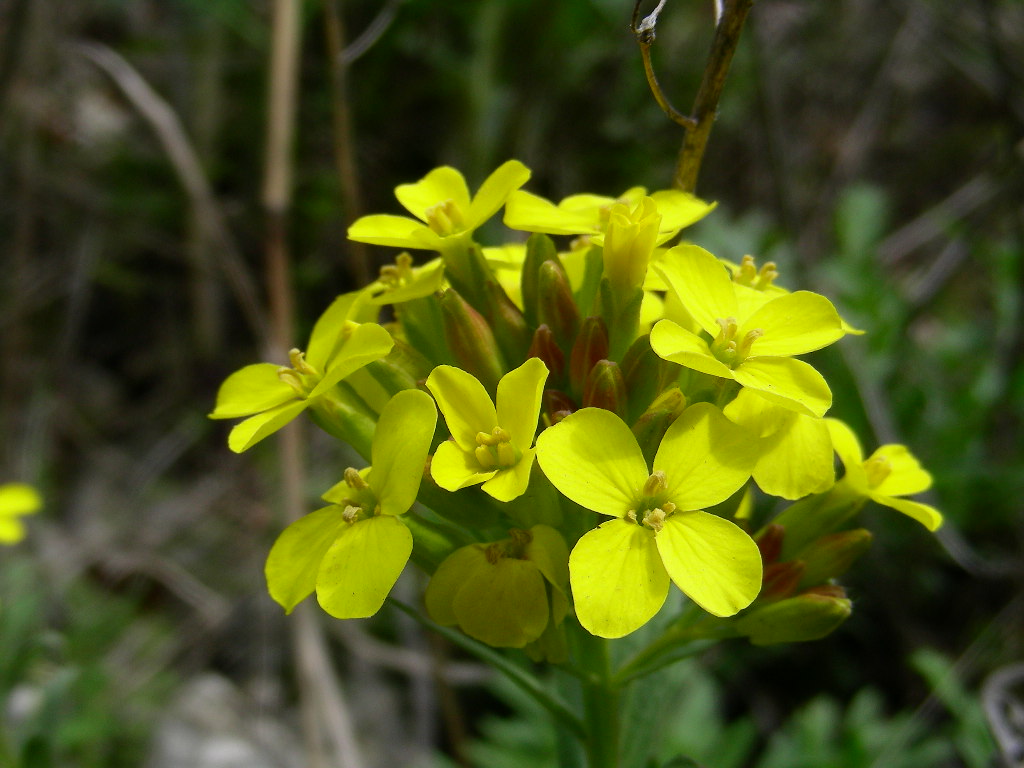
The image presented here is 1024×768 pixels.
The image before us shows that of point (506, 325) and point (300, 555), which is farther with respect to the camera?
point (506, 325)

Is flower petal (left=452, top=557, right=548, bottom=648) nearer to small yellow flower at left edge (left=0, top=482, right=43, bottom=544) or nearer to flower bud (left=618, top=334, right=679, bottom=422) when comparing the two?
flower bud (left=618, top=334, right=679, bottom=422)

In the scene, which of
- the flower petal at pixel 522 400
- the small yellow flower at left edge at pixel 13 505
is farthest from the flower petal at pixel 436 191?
the small yellow flower at left edge at pixel 13 505

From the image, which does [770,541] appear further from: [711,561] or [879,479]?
[711,561]

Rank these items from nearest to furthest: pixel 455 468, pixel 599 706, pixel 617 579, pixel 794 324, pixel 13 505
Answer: pixel 617 579, pixel 455 468, pixel 794 324, pixel 599 706, pixel 13 505

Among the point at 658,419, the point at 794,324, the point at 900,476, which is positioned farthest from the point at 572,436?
the point at 900,476

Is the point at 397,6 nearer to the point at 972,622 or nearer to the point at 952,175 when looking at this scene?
the point at 972,622
